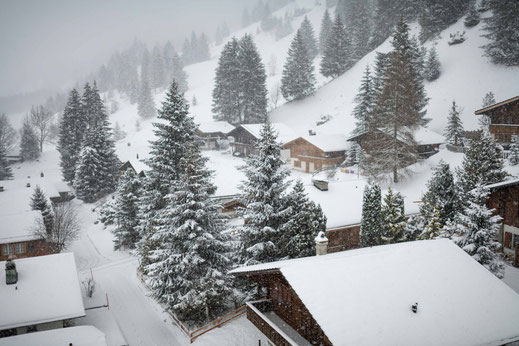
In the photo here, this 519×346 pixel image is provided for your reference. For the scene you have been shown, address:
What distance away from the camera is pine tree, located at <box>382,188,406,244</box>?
23.7 m

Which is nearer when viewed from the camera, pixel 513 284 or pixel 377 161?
pixel 513 284

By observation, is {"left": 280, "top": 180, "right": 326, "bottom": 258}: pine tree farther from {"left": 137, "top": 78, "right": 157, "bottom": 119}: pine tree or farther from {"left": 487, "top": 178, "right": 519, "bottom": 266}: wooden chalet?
{"left": 137, "top": 78, "right": 157, "bottom": 119}: pine tree

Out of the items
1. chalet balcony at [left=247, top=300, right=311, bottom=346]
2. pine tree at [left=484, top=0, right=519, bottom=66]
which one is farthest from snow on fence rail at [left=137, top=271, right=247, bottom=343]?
pine tree at [left=484, top=0, right=519, bottom=66]

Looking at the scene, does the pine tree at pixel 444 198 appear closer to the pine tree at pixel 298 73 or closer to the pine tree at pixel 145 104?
the pine tree at pixel 298 73

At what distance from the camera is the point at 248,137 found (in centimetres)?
5691

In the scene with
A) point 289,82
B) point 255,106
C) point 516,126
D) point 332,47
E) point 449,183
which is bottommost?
point 449,183

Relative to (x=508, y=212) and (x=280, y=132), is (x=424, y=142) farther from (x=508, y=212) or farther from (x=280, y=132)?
(x=280, y=132)

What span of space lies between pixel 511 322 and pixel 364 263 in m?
5.10

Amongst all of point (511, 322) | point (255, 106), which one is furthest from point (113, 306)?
point (255, 106)

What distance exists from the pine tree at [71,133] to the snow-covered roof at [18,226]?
28197 mm

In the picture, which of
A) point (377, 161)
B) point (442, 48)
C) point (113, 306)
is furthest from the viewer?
point (442, 48)

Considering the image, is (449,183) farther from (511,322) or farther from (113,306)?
(113,306)

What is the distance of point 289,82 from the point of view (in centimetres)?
7469

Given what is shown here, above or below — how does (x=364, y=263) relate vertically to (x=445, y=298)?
above
